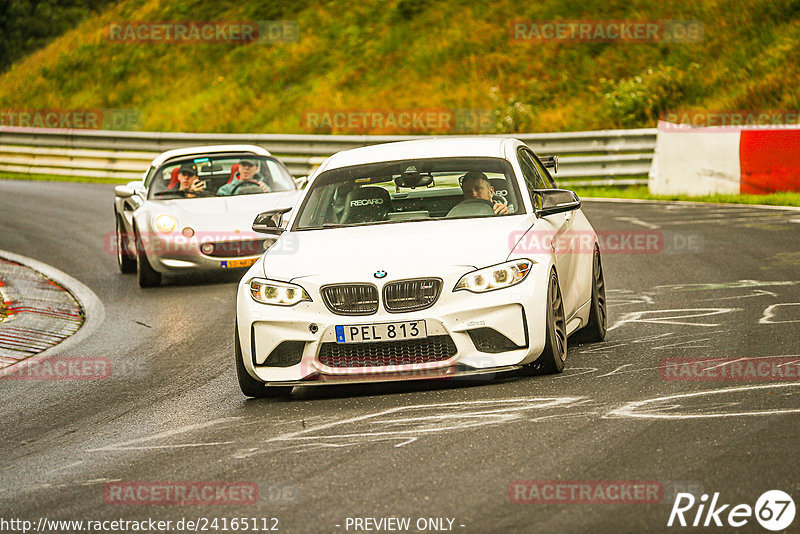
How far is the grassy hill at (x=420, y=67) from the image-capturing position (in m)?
28.7

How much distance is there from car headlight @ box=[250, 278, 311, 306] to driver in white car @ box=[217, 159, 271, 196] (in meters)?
7.11

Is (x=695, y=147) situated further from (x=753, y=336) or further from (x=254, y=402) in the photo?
(x=254, y=402)

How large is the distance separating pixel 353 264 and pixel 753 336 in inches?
121

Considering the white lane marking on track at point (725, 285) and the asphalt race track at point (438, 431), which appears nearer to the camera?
the asphalt race track at point (438, 431)

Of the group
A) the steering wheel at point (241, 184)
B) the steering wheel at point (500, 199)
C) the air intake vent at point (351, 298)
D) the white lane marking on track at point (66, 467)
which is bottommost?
the white lane marking on track at point (66, 467)

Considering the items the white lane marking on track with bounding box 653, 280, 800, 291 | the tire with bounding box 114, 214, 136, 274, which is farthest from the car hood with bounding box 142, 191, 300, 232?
the white lane marking on track with bounding box 653, 280, 800, 291

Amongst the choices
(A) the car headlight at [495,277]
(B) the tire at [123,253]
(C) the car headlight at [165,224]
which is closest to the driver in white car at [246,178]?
(C) the car headlight at [165,224]

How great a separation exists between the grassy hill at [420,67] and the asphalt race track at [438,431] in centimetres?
1847

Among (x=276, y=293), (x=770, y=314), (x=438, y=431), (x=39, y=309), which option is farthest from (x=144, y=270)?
(x=438, y=431)

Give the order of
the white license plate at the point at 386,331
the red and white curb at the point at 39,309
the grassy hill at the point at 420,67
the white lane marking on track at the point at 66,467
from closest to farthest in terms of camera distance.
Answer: the white lane marking on track at the point at 66,467, the white license plate at the point at 386,331, the red and white curb at the point at 39,309, the grassy hill at the point at 420,67

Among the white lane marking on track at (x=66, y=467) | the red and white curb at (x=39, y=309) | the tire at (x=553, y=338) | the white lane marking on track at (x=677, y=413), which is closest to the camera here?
the white lane marking on track at (x=66, y=467)

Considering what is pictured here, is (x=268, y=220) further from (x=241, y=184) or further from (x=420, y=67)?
(x=420, y=67)

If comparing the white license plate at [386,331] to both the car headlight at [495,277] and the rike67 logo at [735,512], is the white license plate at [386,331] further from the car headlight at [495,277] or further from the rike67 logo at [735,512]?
the rike67 logo at [735,512]

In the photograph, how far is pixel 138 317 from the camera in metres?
11.8
